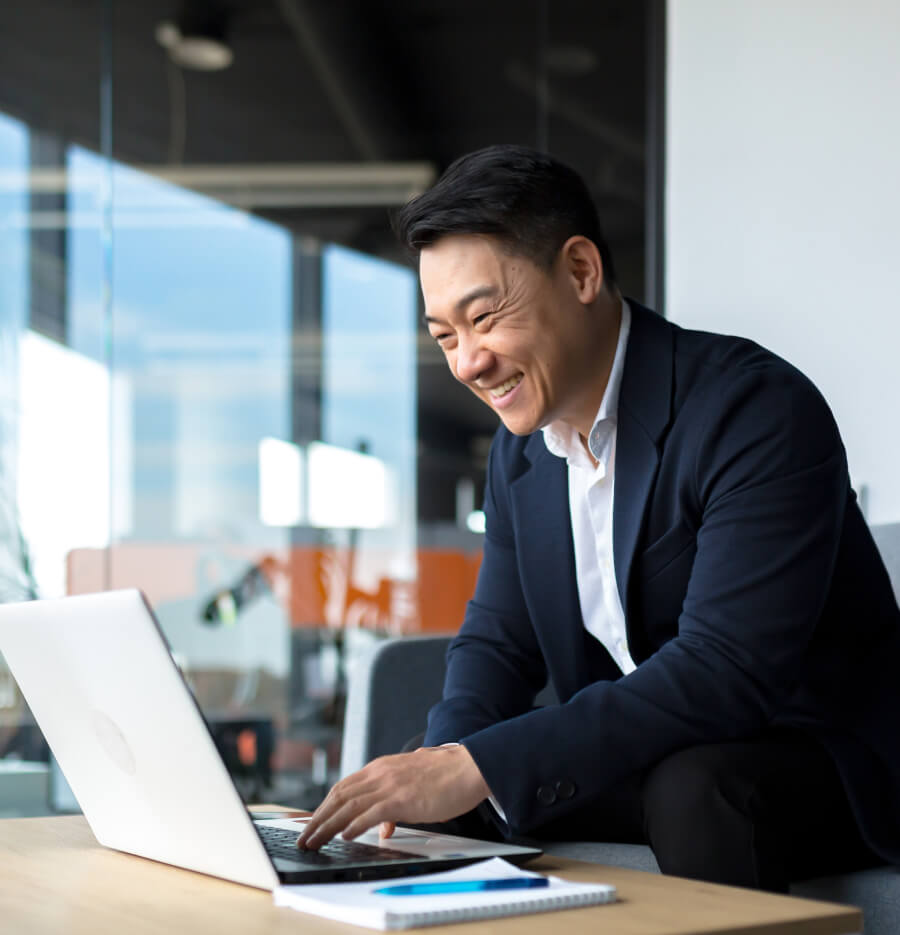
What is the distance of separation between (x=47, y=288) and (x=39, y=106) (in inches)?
23.4

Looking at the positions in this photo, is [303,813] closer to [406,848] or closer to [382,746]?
[406,848]

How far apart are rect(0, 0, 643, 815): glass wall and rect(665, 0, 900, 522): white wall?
1.29 metres

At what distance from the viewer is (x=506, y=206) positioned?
1350mm

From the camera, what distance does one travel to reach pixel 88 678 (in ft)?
3.29

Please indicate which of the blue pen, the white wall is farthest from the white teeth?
the white wall

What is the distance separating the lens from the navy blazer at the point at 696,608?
1.13 metres

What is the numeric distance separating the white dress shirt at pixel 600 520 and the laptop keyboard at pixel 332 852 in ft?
1.46

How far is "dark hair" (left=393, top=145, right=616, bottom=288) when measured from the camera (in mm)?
1345

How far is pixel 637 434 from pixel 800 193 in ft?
4.00

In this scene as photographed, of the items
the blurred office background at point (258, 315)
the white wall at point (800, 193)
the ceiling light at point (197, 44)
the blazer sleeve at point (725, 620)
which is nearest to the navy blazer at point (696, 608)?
the blazer sleeve at point (725, 620)

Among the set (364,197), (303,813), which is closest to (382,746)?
(303,813)

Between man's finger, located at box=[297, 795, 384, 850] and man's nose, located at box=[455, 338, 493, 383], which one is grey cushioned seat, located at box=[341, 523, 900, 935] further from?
man's finger, located at box=[297, 795, 384, 850]

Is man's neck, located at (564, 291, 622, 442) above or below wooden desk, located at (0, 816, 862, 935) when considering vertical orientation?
above

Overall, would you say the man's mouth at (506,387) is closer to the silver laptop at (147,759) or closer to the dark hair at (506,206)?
the dark hair at (506,206)
